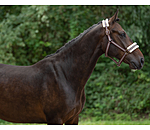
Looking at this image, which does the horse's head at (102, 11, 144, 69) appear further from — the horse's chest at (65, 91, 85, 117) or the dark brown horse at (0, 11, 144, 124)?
the horse's chest at (65, 91, 85, 117)

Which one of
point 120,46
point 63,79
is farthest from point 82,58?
point 120,46

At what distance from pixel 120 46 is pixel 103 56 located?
4.08 meters

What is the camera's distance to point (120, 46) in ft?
8.71

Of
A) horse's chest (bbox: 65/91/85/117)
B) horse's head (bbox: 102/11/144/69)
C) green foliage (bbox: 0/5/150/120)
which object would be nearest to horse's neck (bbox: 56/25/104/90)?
horse's head (bbox: 102/11/144/69)

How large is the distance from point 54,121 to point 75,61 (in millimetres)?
869

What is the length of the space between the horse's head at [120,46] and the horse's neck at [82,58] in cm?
11

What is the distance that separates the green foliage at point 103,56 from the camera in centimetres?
665

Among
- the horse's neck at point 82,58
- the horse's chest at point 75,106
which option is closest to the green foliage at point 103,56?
the horse's neck at point 82,58

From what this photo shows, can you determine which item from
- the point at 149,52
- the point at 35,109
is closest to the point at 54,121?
the point at 35,109

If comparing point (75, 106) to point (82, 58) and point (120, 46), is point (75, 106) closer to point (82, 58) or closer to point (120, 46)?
point (82, 58)

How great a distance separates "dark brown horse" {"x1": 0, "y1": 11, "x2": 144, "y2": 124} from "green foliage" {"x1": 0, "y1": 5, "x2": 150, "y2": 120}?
3.97 meters

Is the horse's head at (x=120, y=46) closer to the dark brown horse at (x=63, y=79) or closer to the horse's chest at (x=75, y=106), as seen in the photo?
Result: the dark brown horse at (x=63, y=79)

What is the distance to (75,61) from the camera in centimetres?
273

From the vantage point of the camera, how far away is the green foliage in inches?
262
